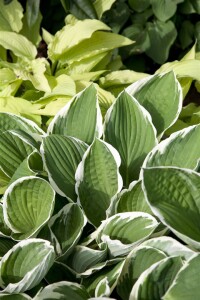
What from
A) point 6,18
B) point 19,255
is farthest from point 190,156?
point 6,18

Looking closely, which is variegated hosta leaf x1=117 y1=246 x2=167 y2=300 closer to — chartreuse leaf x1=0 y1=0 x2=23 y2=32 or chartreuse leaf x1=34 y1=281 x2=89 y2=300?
chartreuse leaf x1=34 y1=281 x2=89 y2=300

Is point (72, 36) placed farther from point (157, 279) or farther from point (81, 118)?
point (157, 279)

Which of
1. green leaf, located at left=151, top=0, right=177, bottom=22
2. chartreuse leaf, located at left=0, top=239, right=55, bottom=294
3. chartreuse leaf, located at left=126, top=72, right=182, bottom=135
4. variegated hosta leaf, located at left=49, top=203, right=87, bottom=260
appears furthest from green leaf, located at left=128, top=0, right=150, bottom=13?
→ chartreuse leaf, located at left=0, top=239, right=55, bottom=294

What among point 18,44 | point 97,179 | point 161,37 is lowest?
point 161,37

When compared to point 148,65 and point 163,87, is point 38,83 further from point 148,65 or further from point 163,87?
point 148,65

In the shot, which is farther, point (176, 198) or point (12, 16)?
point (12, 16)

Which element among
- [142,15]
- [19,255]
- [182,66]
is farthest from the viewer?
[142,15]

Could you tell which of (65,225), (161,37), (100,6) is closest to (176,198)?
(65,225)
